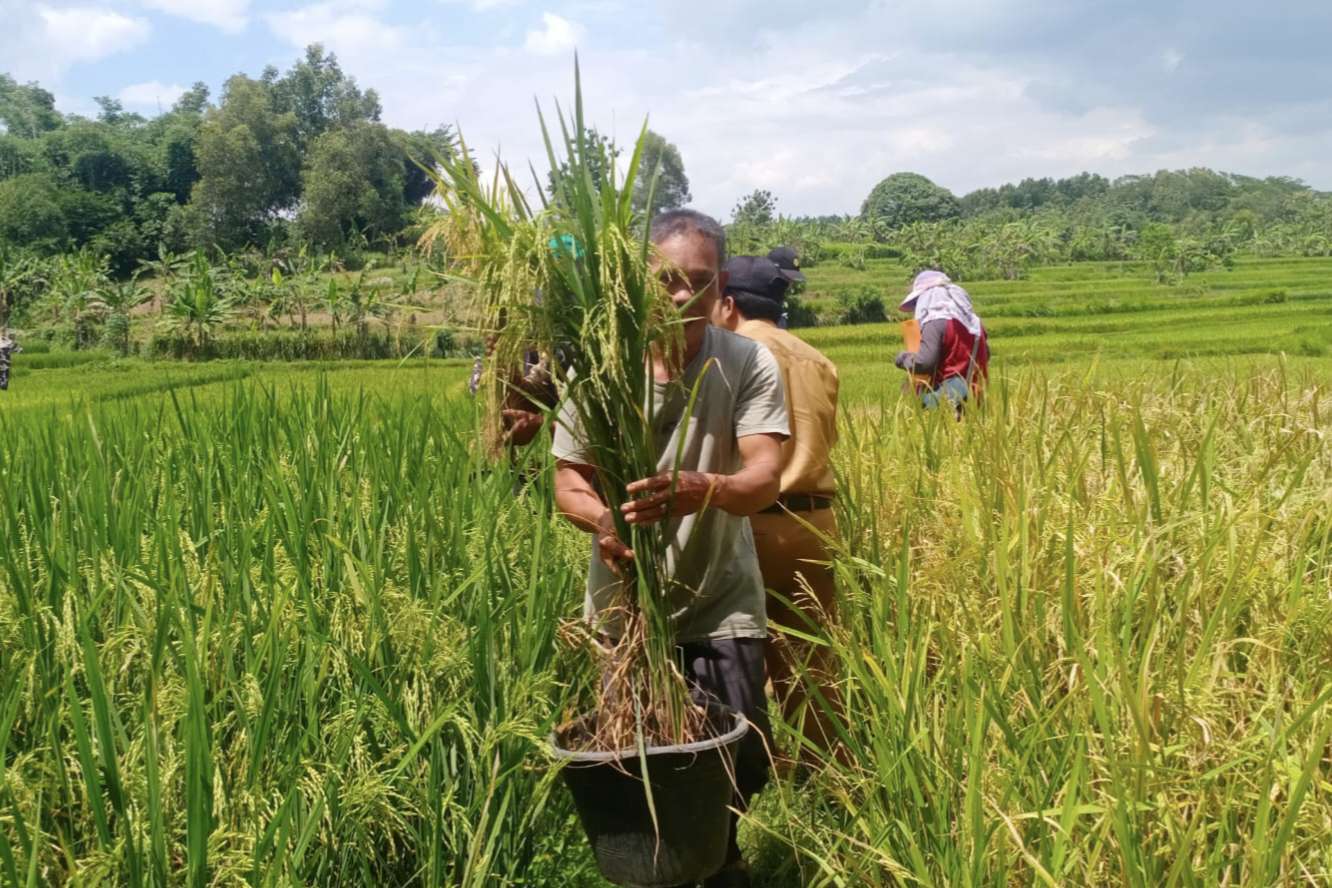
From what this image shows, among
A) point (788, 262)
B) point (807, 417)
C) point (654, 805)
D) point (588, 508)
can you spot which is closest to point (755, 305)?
point (788, 262)

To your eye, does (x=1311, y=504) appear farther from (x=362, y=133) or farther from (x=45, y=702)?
(x=362, y=133)

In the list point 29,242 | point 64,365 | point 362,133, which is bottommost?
point 64,365

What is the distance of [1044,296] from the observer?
1238 inches

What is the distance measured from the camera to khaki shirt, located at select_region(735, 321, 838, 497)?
8.20 feet

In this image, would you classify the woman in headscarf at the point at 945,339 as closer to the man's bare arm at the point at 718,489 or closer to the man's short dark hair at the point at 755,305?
the man's short dark hair at the point at 755,305

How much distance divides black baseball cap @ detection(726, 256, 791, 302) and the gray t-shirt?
83 centimetres

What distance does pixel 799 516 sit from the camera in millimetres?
2496

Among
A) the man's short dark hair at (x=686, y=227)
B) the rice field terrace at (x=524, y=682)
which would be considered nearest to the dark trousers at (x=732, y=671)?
the rice field terrace at (x=524, y=682)

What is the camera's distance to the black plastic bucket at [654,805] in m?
1.72

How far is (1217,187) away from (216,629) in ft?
310

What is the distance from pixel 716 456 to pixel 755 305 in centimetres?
92

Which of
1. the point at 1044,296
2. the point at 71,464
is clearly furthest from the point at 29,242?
the point at 71,464

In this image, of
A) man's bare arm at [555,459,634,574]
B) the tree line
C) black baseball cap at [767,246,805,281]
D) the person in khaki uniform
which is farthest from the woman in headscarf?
the tree line

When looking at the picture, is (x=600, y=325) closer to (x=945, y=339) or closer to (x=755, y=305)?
(x=755, y=305)
